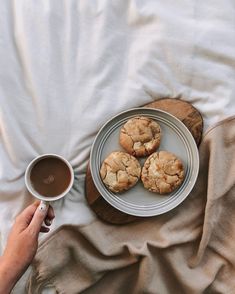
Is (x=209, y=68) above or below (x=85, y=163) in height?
above

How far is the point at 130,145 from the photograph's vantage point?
1169 millimetres

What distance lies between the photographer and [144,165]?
1.17 meters

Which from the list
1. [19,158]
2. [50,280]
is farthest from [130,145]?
[50,280]

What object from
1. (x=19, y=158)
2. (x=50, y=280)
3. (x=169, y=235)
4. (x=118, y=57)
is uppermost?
(x=118, y=57)

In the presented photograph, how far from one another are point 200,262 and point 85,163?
394 millimetres

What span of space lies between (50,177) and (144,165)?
24cm

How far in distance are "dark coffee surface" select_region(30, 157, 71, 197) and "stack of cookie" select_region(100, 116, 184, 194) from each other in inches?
3.8

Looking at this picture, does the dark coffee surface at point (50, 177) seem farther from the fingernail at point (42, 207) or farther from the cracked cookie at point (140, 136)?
the cracked cookie at point (140, 136)

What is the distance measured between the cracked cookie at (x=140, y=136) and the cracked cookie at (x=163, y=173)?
0.03 metres

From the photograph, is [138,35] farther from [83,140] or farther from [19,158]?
[19,158]

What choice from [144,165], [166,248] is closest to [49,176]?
[144,165]

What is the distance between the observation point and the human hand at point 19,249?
1054 millimetres

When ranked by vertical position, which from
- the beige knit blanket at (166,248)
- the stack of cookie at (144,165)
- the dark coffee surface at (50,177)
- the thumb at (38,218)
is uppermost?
the stack of cookie at (144,165)

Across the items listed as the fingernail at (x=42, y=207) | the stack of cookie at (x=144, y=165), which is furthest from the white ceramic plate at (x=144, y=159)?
the fingernail at (x=42, y=207)
